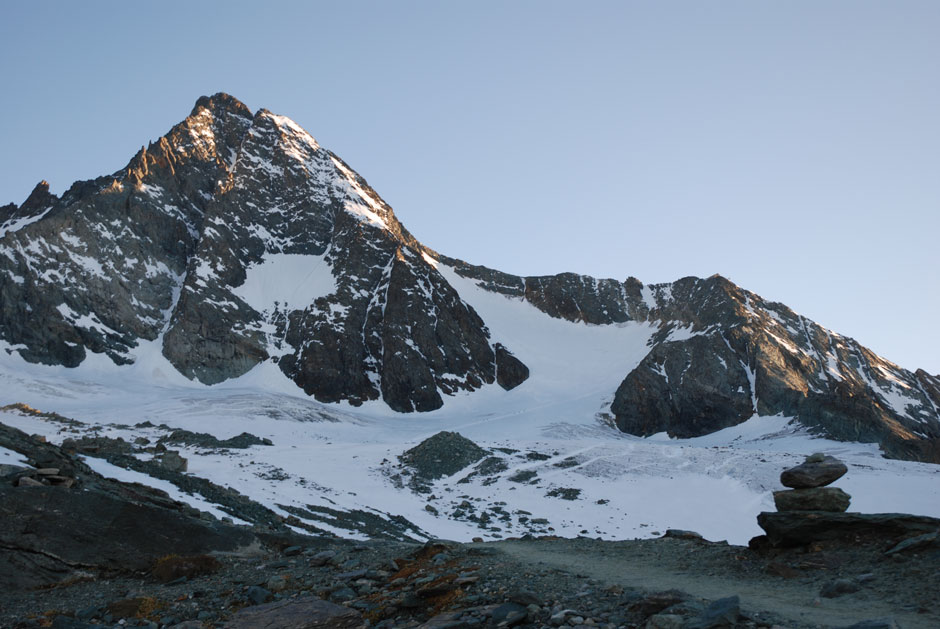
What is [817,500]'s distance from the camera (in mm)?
15352

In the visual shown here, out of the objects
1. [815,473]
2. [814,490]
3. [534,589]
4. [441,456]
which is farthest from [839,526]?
Answer: [441,456]

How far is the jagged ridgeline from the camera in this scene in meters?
120

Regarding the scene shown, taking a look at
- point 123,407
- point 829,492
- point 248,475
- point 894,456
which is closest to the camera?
point 829,492

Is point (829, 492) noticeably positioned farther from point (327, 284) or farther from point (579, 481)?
point (327, 284)

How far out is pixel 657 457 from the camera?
64.3 m

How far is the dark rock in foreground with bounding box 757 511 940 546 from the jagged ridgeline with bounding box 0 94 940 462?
9091 centimetres

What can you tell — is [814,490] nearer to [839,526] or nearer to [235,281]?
[839,526]

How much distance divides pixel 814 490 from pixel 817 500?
0.25m

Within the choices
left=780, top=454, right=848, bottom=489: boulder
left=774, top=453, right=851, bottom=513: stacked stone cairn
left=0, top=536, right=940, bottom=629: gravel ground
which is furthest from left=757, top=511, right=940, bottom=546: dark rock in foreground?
left=780, top=454, right=848, bottom=489: boulder

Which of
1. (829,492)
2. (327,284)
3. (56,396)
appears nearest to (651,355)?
(327,284)

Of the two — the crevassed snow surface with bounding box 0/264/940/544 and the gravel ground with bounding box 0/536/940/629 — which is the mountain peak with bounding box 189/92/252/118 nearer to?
the crevassed snow surface with bounding box 0/264/940/544

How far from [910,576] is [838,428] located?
3802 inches

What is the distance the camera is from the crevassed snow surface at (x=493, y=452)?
1716 inches

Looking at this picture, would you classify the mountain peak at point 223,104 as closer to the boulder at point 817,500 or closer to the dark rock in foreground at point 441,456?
the dark rock in foreground at point 441,456
